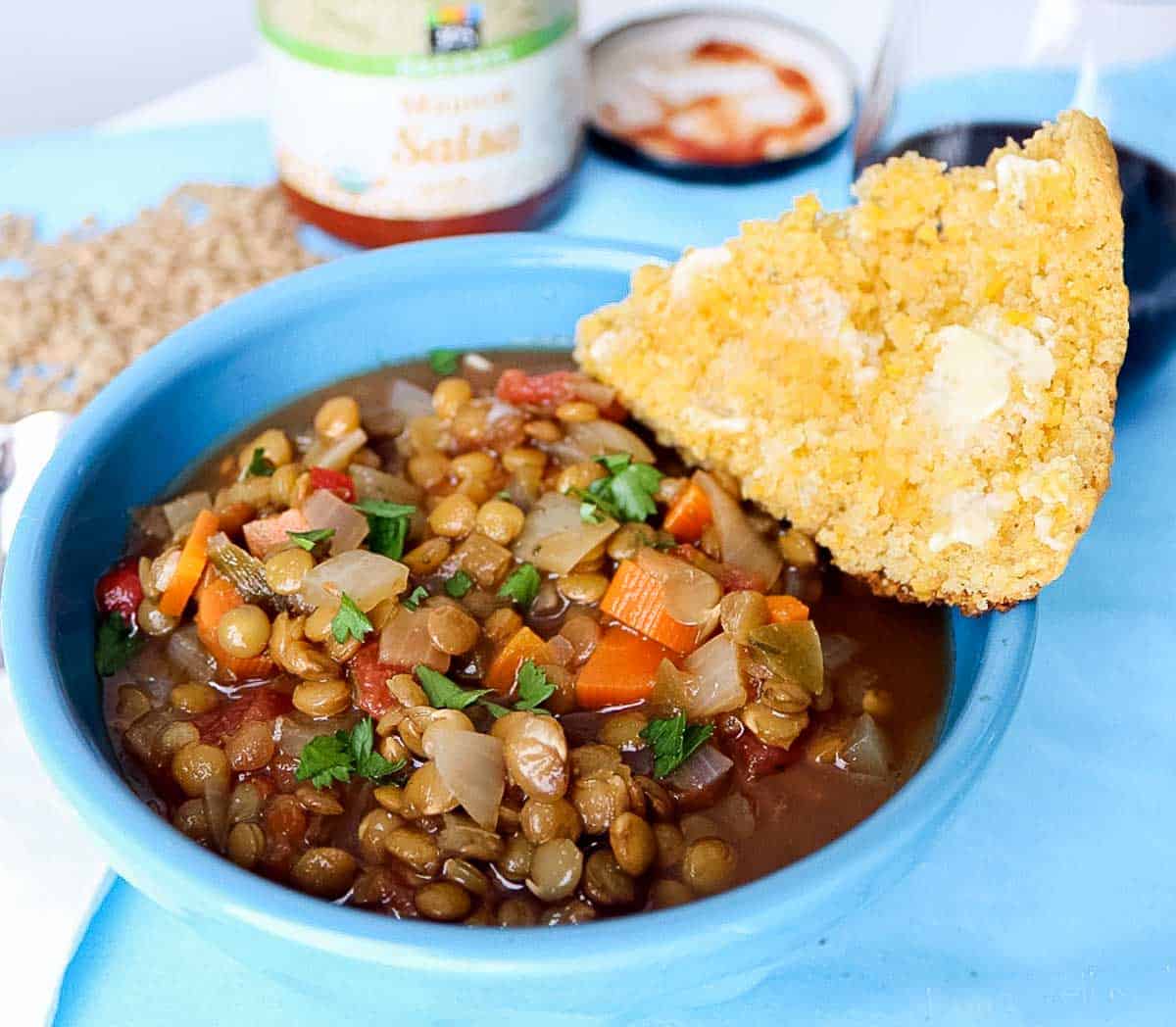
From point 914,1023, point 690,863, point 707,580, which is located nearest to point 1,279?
point 707,580

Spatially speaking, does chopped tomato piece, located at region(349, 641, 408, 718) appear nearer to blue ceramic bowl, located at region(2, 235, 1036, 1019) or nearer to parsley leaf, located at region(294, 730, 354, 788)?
parsley leaf, located at region(294, 730, 354, 788)

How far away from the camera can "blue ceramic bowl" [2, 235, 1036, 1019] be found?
4.67 feet

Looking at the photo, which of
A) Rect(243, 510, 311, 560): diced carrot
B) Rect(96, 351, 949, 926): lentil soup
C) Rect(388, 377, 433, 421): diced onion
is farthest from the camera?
Rect(388, 377, 433, 421): diced onion

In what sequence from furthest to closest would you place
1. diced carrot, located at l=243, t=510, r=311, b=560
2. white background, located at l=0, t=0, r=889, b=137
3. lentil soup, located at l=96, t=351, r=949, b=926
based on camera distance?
white background, located at l=0, t=0, r=889, b=137, diced carrot, located at l=243, t=510, r=311, b=560, lentil soup, located at l=96, t=351, r=949, b=926

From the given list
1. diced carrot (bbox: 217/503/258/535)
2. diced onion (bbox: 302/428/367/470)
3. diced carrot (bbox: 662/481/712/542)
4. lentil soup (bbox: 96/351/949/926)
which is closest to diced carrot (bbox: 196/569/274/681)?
lentil soup (bbox: 96/351/949/926)

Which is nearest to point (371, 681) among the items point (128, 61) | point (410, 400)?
point (410, 400)

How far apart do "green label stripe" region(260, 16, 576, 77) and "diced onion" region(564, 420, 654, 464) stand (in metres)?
0.98

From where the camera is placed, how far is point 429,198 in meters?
2.97

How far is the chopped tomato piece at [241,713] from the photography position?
1.84 metres

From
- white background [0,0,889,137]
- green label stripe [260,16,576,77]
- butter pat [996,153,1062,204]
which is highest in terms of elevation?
butter pat [996,153,1062,204]

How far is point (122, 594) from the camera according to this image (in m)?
2.03

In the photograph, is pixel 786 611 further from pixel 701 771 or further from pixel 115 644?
pixel 115 644

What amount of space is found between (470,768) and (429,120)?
65.5 inches

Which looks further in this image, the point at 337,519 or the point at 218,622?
the point at 337,519
